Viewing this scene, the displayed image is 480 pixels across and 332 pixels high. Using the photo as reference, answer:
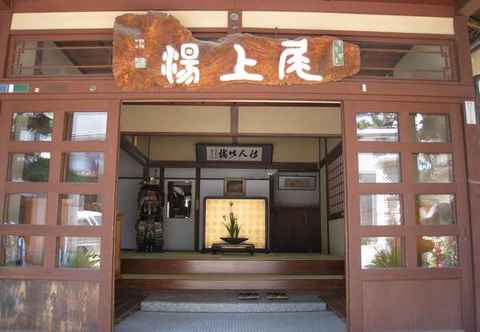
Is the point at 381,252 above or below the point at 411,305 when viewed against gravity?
above

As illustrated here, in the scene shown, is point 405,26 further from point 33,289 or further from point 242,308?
point 33,289

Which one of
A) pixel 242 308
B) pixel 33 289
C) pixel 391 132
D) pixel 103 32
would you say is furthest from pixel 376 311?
pixel 103 32

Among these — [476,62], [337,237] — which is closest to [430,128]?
[476,62]

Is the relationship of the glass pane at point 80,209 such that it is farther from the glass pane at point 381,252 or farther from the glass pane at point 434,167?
the glass pane at point 434,167

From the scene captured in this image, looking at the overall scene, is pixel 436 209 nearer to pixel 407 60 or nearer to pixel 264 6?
pixel 407 60

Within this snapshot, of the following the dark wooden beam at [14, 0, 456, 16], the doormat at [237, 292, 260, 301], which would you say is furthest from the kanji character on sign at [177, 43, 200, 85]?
the doormat at [237, 292, 260, 301]

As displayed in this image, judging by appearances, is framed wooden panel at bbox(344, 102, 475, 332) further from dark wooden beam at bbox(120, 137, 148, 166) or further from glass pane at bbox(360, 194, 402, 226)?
dark wooden beam at bbox(120, 137, 148, 166)

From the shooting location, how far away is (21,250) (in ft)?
12.0

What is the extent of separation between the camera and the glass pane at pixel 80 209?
365 centimetres

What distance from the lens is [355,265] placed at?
356cm

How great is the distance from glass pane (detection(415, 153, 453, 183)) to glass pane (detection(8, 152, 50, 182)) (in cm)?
329

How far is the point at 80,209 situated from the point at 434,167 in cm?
313

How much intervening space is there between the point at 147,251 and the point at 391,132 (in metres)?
6.28

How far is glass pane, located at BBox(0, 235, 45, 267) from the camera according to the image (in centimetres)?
363
